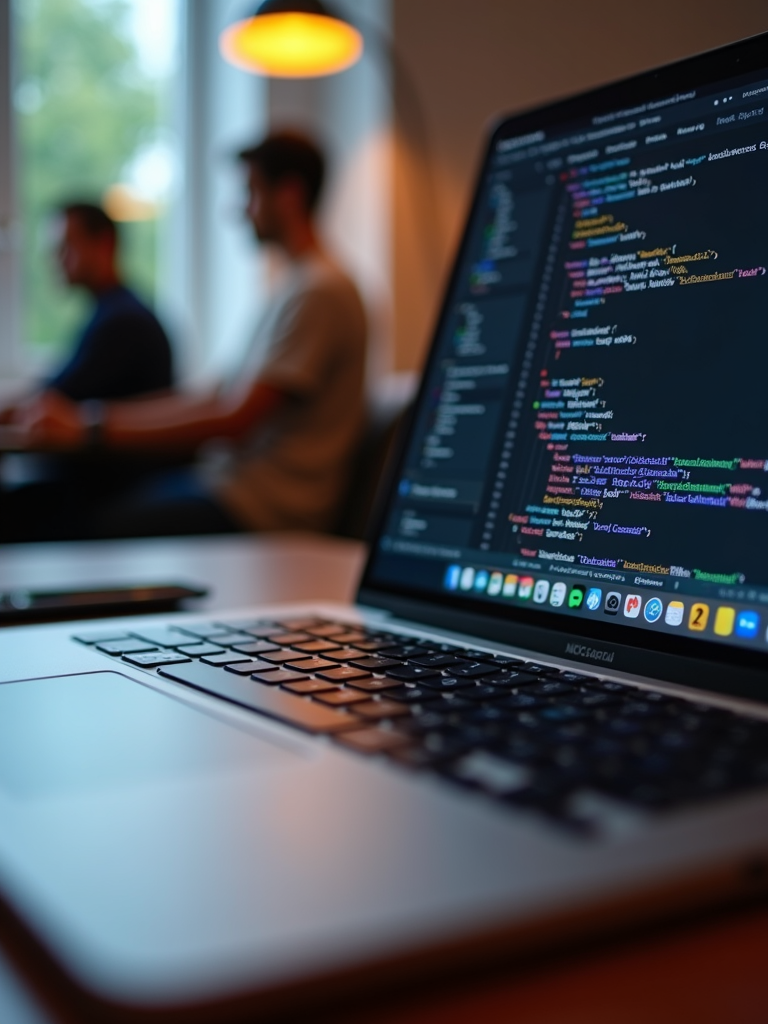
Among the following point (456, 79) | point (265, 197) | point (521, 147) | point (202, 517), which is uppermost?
point (456, 79)

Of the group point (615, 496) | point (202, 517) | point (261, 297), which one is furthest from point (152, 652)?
point (261, 297)

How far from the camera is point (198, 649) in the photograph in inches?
22.5

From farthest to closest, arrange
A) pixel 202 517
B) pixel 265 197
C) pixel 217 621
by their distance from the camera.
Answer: pixel 265 197 < pixel 202 517 < pixel 217 621

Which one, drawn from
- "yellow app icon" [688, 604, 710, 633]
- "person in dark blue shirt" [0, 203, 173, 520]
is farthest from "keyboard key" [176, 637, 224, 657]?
"person in dark blue shirt" [0, 203, 173, 520]

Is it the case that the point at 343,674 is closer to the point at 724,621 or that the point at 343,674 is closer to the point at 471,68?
the point at 724,621

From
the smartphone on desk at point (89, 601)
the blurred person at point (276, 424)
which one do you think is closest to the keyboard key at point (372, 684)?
the smartphone on desk at point (89, 601)

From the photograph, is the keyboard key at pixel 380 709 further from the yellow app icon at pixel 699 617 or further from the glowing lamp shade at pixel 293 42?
the glowing lamp shade at pixel 293 42

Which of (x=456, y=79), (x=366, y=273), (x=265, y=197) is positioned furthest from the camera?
(x=366, y=273)

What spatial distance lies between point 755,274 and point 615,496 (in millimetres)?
125

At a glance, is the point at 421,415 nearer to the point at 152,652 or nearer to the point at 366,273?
the point at 152,652

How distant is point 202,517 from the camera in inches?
85.1

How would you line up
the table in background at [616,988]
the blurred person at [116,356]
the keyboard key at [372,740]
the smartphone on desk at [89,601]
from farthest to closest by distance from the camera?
the blurred person at [116,356] < the smartphone on desk at [89,601] < the keyboard key at [372,740] < the table in background at [616,988]

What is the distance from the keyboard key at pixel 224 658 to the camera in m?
0.54

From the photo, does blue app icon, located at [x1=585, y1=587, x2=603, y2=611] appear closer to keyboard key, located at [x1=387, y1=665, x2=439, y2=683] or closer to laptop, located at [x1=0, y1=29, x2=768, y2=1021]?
laptop, located at [x1=0, y1=29, x2=768, y2=1021]
